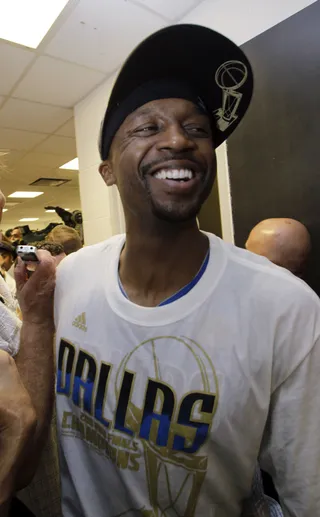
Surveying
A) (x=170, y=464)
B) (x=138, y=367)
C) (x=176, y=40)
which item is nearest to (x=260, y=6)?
(x=176, y=40)

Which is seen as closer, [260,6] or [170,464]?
[170,464]

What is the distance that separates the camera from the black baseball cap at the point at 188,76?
744mm

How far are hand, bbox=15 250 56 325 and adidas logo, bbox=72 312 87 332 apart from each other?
168 mm

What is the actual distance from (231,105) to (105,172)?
38cm

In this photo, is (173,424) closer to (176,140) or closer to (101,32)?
(176,140)

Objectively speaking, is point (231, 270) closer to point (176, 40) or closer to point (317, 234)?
point (176, 40)

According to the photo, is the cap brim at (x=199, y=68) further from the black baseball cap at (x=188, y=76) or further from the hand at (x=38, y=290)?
the hand at (x=38, y=290)

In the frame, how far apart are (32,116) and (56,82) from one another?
72 centimetres

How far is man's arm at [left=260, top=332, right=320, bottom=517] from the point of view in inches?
25.5

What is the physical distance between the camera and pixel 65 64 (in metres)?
2.59

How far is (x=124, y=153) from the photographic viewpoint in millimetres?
805

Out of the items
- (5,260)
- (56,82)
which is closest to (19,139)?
(56,82)

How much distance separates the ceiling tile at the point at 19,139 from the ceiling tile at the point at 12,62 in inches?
39.8

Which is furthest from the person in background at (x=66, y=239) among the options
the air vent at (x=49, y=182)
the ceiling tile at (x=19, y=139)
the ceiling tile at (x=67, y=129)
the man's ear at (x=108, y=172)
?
the air vent at (x=49, y=182)
